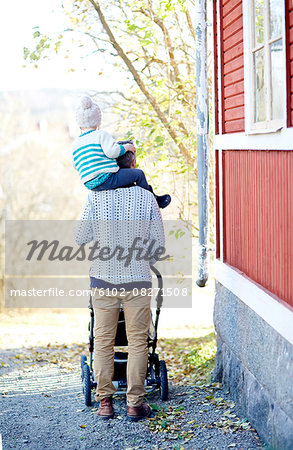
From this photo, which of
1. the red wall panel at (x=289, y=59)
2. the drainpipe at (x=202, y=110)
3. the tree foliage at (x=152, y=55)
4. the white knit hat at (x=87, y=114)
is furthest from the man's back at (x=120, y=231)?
the tree foliage at (x=152, y=55)

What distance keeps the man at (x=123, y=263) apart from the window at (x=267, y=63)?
3.63 feet

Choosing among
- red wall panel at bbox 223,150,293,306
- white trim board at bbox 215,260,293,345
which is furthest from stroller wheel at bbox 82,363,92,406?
red wall panel at bbox 223,150,293,306

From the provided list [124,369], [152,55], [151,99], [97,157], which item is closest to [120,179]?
[97,157]

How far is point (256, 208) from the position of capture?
5305 mm

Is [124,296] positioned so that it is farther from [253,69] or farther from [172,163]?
[172,163]

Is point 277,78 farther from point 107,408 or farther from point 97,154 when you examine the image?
point 107,408

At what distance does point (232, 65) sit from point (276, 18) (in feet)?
4.76

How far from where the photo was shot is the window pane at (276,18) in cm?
459

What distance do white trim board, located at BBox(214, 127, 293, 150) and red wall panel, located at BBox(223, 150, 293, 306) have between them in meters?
0.05

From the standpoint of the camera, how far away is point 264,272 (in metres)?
5.12

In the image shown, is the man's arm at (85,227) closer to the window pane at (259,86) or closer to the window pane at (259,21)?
the window pane at (259,86)

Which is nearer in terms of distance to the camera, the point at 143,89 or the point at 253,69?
the point at 253,69

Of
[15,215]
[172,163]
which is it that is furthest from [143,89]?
[15,215]

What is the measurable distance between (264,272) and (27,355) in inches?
197
